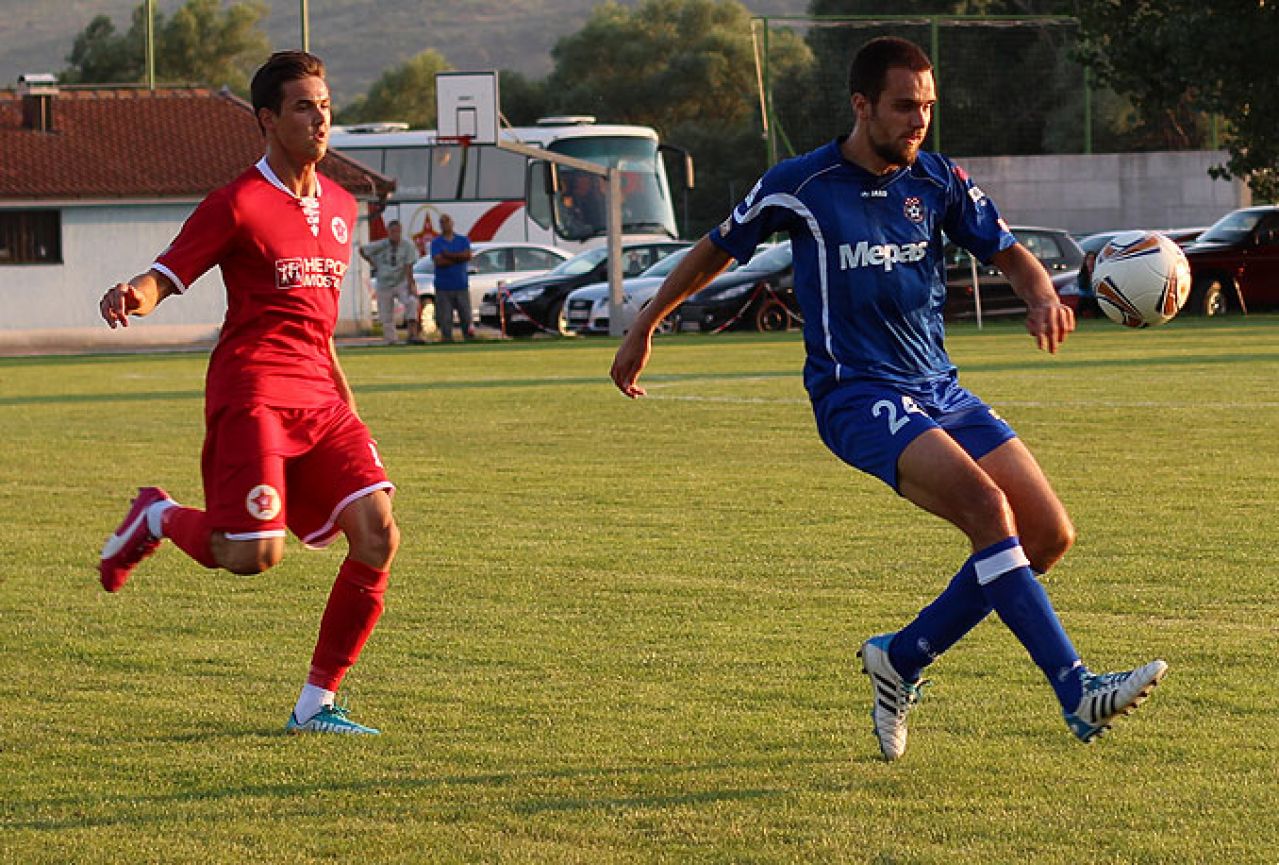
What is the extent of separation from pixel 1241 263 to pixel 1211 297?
0.72m

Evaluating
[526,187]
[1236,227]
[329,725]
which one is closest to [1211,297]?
[1236,227]

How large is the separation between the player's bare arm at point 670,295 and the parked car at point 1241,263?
30.2 m

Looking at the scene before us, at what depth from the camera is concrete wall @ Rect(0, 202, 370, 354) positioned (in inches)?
1729

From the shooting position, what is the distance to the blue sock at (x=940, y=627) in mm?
6055

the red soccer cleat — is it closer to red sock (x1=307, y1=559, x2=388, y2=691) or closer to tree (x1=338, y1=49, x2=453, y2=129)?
red sock (x1=307, y1=559, x2=388, y2=691)

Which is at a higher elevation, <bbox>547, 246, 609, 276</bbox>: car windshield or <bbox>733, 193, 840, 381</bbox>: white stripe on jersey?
<bbox>733, 193, 840, 381</bbox>: white stripe on jersey

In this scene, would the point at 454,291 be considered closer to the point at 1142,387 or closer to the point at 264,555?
the point at 1142,387

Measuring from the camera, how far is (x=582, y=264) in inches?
1505

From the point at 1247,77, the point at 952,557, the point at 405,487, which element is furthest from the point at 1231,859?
the point at 1247,77

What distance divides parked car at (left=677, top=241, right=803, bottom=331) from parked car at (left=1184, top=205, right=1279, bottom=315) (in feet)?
21.1

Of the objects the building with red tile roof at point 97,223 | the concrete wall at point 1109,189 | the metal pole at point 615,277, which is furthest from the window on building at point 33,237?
the concrete wall at point 1109,189

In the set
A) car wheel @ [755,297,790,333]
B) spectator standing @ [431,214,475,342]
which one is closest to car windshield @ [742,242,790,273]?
car wheel @ [755,297,790,333]

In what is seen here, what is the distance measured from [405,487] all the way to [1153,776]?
8.09 metres

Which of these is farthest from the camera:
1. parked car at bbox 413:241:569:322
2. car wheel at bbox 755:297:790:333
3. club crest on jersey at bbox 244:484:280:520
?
parked car at bbox 413:241:569:322
